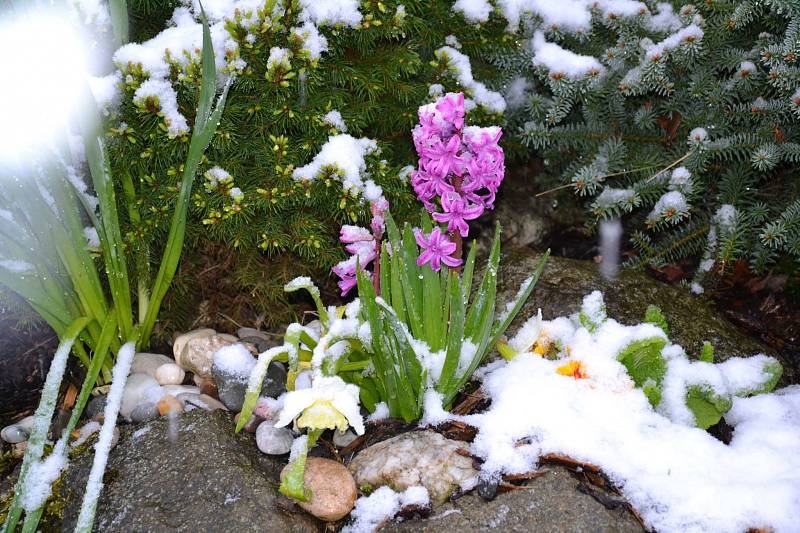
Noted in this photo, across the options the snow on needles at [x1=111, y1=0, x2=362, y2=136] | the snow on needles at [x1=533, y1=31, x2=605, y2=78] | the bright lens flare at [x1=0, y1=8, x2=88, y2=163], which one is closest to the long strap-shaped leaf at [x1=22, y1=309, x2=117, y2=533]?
the bright lens flare at [x1=0, y1=8, x2=88, y2=163]

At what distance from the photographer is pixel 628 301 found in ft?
8.21

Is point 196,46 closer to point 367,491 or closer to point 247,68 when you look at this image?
Result: point 247,68

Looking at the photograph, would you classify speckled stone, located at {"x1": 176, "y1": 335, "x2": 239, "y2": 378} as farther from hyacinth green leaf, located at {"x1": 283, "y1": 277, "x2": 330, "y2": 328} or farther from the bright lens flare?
the bright lens flare

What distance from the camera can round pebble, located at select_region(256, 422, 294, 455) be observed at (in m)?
1.84

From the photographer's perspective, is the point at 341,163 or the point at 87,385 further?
the point at 341,163

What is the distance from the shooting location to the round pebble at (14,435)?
6.61 feet

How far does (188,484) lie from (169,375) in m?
0.62

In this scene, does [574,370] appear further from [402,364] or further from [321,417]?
[321,417]

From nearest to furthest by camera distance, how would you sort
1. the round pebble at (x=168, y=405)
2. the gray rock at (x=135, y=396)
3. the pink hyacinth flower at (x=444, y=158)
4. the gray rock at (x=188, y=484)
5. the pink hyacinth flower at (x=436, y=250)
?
the gray rock at (x=188, y=484)
the pink hyacinth flower at (x=444, y=158)
the pink hyacinth flower at (x=436, y=250)
the round pebble at (x=168, y=405)
the gray rock at (x=135, y=396)

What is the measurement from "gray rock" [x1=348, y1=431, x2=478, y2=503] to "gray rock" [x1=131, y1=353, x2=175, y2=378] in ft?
2.94

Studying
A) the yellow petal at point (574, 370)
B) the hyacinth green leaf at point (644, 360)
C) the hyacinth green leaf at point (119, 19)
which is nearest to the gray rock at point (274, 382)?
the yellow petal at point (574, 370)

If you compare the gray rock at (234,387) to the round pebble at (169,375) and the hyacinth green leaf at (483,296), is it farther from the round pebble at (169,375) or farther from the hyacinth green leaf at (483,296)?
the hyacinth green leaf at (483,296)

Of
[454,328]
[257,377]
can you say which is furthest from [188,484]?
[454,328]

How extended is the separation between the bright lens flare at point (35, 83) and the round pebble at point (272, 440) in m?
1.04
